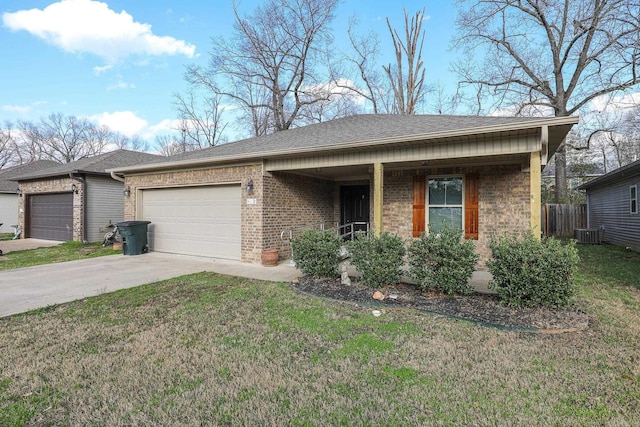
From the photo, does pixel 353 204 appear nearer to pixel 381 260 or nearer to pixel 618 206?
pixel 381 260

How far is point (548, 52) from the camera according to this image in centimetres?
1727

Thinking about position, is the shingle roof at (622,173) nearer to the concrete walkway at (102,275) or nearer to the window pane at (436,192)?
the window pane at (436,192)

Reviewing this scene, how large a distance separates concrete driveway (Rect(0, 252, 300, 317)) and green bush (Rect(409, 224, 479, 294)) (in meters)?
2.57

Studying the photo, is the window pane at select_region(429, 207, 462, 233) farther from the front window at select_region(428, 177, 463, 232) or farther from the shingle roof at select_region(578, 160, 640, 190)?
the shingle roof at select_region(578, 160, 640, 190)

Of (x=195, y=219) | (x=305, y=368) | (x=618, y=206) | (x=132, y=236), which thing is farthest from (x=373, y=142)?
(x=618, y=206)

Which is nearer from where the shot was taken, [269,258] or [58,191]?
[269,258]

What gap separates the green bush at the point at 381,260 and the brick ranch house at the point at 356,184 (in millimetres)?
905

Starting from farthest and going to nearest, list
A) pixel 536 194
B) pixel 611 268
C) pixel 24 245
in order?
pixel 24 245 < pixel 611 268 < pixel 536 194

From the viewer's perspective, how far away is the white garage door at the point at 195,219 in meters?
8.62

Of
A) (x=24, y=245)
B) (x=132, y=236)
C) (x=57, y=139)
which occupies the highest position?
(x=57, y=139)

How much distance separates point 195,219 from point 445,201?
22.0 ft

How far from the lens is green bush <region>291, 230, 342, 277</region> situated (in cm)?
582

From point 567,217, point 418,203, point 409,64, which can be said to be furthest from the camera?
point 409,64

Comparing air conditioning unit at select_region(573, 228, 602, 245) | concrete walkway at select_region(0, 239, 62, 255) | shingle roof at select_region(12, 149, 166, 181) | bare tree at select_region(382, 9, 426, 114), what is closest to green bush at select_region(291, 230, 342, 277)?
shingle roof at select_region(12, 149, 166, 181)
